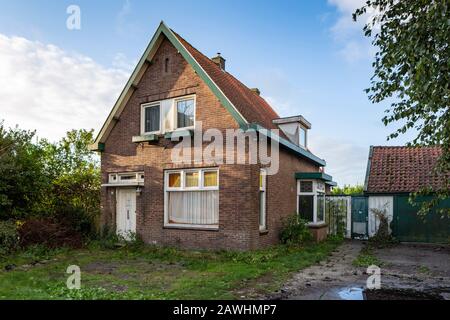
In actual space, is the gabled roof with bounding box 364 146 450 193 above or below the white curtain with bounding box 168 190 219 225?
above

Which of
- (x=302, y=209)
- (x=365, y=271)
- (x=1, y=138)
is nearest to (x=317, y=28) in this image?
(x=365, y=271)

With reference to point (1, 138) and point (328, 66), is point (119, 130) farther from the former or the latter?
point (328, 66)

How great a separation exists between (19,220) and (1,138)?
317 centimetres

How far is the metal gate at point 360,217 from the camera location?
18.9 m

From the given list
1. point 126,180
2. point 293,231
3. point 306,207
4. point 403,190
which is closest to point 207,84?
point 126,180

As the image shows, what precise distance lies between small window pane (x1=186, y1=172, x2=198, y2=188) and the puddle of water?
21.6ft

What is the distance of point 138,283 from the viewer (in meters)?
8.37

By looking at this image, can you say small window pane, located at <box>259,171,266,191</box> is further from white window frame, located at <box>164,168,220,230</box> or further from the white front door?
the white front door

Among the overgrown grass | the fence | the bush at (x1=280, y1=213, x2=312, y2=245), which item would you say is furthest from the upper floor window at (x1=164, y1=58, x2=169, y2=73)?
the fence

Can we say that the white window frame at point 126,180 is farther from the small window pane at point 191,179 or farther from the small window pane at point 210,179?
the small window pane at point 210,179

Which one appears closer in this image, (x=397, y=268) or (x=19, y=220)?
(x=397, y=268)

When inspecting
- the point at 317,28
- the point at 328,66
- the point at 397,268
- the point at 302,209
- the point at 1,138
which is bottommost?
the point at 397,268

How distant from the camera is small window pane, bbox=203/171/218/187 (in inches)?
505
